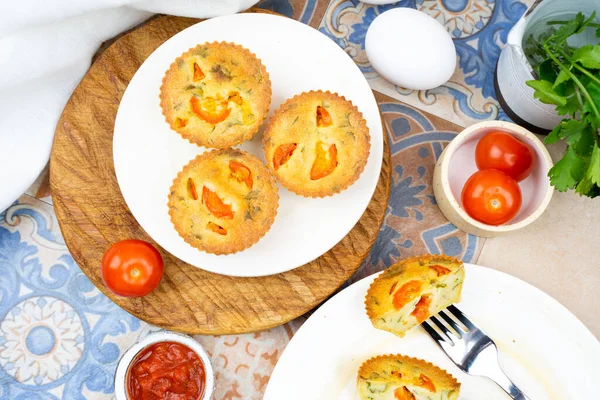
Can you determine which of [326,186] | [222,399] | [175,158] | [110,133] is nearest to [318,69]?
[326,186]

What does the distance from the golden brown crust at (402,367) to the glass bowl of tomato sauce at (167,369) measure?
552 millimetres

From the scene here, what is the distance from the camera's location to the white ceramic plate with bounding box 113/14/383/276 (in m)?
2.17

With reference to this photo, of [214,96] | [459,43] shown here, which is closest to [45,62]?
[214,96]

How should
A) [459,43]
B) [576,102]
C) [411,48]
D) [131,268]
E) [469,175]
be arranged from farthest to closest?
1. [459,43]
2. [469,175]
3. [411,48]
4. [131,268]
5. [576,102]

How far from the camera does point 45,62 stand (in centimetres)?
223

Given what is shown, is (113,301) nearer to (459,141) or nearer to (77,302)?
(77,302)

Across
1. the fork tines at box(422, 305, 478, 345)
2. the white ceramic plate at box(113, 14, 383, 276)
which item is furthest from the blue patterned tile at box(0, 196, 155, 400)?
the fork tines at box(422, 305, 478, 345)

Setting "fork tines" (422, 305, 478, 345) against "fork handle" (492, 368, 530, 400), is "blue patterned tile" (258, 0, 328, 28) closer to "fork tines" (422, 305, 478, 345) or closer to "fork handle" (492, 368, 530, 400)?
"fork tines" (422, 305, 478, 345)

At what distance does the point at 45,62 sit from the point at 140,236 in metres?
0.71

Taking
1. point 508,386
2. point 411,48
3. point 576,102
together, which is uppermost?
→ point 411,48

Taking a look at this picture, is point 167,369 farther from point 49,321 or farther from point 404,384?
point 404,384

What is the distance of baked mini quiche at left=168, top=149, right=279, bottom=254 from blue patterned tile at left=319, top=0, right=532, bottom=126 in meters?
0.71

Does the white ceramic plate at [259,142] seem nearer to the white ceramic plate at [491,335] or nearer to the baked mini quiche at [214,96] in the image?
the baked mini quiche at [214,96]

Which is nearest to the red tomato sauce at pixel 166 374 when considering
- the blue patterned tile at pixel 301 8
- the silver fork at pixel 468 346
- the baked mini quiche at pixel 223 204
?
the baked mini quiche at pixel 223 204
